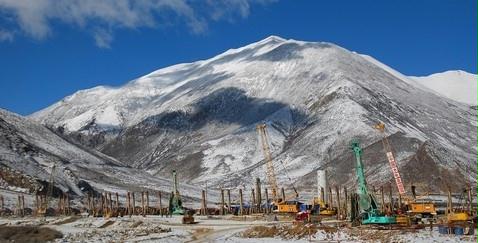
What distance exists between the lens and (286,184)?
573 feet

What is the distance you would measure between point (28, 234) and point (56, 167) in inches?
3623

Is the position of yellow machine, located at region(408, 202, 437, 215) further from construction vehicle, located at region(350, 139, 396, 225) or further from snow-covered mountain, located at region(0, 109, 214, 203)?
snow-covered mountain, located at region(0, 109, 214, 203)

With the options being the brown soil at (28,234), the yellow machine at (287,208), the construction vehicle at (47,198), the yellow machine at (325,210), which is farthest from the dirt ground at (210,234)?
the construction vehicle at (47,198)

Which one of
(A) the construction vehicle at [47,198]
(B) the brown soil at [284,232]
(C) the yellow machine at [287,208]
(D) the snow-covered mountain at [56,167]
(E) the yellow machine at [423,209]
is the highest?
A: (D) the snow-covered mountain at [56,167]

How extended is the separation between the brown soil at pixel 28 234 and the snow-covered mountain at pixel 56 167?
62964 mm

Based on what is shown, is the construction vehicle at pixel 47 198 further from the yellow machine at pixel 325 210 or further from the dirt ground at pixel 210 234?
the yellow machine at pixel 325 210

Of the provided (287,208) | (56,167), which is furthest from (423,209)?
(56,167)

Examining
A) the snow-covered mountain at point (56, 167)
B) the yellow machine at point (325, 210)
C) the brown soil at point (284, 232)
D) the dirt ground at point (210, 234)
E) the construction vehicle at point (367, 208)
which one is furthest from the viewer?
the snow-covered mountain at point (56, 167)

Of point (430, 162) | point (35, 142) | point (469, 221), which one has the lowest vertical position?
point (469, 221)

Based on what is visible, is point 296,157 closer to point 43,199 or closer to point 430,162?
point 430,162

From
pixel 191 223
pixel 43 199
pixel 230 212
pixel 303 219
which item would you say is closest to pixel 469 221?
pixel 303 219

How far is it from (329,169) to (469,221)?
114 meters

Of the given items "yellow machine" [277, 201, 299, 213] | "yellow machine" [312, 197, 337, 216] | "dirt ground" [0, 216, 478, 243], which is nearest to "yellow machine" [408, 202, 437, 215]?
"yellow machine" [312, 197, 337, 216]

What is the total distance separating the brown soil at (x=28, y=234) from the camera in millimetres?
59250
